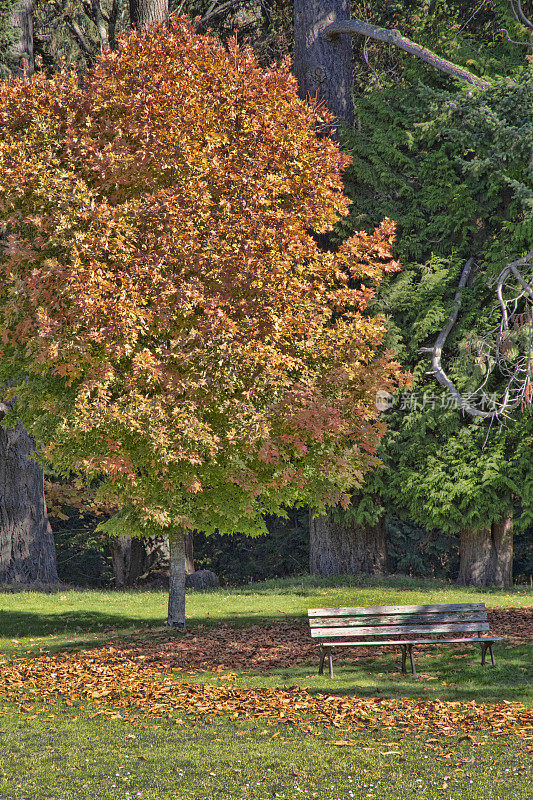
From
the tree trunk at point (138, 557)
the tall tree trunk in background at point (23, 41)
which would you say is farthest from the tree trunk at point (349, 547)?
the tall tree trunk in background at point (23, 41)

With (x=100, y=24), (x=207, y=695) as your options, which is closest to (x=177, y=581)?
(x=207, y=695)

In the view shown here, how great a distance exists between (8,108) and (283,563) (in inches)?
778

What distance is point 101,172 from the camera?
10.2m

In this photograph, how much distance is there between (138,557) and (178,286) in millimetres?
13466

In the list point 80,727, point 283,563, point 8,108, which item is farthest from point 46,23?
point 80,727

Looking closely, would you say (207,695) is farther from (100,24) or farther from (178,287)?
(100,24)

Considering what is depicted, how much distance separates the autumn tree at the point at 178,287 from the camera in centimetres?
996

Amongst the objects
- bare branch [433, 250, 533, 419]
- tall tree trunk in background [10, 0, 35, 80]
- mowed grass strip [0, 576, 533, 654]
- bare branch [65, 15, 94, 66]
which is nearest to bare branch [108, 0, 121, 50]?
bare branch [65, 15, 94, 66]

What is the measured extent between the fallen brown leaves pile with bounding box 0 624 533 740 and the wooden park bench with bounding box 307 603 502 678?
78 cm

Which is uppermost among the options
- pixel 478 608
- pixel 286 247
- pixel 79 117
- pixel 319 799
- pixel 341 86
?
pixel 341 86

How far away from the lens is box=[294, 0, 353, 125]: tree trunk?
17.2m

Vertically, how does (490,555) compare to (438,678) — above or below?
above

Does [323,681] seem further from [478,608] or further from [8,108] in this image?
[8,108]

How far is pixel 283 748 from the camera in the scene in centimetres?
677
